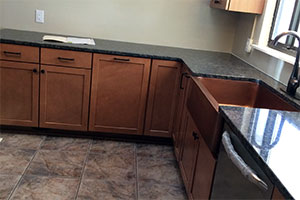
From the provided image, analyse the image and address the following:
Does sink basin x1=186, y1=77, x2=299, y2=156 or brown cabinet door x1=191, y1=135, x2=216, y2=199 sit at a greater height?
sink basin x1=186, y1=77, x2=299, y2=156

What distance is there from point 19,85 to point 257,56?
2047 mm

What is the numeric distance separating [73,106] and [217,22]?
5.45 feet

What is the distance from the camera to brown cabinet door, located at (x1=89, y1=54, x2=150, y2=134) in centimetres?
294

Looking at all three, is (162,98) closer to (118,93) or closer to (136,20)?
(118,93)

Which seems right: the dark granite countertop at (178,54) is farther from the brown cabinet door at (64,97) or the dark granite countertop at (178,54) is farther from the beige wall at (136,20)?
the brown cabinet door at (64,97)

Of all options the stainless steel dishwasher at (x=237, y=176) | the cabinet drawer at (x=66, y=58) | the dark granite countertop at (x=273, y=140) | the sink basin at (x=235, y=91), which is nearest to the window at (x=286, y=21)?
the sink basin at (x=235, y=91)

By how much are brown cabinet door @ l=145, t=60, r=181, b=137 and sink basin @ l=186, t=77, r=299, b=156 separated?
1.84 feet

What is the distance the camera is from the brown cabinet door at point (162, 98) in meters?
2.97

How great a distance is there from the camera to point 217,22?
137 inches

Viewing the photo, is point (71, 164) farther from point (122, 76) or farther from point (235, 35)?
point (235, 35)

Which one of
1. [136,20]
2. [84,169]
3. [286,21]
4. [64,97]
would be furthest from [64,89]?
[286,21]

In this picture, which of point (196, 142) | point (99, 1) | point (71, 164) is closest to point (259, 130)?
point (196, 142)

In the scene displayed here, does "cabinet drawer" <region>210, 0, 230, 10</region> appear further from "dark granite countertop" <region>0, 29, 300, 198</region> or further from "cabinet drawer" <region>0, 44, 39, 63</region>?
"cabinet drawer" <region>0, 44, 39, 63</region>

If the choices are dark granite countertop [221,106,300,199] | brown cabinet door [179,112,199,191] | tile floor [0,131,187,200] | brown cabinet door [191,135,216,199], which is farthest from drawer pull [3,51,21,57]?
dark granite countertop [221,106,300,199]
